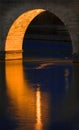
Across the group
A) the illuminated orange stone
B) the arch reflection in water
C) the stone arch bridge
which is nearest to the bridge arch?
the illuminated orange stone

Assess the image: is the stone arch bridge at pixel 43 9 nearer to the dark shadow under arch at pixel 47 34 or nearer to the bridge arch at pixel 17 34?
the bridge arch at pixel 17 34

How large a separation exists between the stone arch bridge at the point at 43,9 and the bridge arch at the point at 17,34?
31 cm

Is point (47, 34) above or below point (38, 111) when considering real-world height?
above

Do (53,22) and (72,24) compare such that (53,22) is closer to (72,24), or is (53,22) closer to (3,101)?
(72,24)

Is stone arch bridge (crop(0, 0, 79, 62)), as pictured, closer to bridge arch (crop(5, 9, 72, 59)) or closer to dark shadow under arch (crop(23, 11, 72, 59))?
bridge arch (crop(5, 9, 72, 59))

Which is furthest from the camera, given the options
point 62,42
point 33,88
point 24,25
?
point 62,42

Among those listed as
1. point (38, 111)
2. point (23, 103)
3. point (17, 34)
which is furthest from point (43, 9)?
point (38, 111)

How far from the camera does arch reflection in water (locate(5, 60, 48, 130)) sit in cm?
1393

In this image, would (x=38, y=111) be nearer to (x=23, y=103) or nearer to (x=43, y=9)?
(x=23, y=103)

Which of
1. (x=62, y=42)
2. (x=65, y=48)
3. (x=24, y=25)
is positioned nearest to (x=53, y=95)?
(x=24, y=25)

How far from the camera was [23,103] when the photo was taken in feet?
56.8

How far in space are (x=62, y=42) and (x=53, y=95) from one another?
114 ft

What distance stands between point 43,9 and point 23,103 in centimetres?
1777

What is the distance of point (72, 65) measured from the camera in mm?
31578
